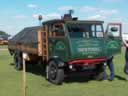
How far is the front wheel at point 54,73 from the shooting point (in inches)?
500

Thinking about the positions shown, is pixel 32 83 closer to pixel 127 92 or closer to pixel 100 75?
pixel 100 75

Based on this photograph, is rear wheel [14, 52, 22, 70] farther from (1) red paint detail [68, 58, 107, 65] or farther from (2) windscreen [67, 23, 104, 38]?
(1) red paint detail [68, 58, 107, 65]

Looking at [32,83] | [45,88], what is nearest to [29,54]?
[32,83]

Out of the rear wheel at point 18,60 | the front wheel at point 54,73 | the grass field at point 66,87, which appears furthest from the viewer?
the rear wheel at point 18,60

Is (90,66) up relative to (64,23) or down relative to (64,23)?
down

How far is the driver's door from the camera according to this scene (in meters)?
13.1

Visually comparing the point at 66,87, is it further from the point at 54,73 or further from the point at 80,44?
the point at 80,44

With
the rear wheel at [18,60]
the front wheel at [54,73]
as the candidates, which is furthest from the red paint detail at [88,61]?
the rear wheel at [18,60]

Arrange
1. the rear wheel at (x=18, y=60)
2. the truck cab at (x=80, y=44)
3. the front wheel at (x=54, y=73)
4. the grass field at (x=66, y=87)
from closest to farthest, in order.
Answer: the grass field at (x=66, y=87) → the truck cab at (x=80, y=44) → the front wheel at (x=54, y=73) → the rear wheel at (x=18, y=60)

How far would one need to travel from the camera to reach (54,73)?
13039 mm

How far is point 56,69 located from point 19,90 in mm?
1695

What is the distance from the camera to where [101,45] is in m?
12.9

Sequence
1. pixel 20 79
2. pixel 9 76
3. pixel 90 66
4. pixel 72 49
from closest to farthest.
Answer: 1. pixel 72 49
2. pixel 90 66
3. pixel 20 79
4. pixel 9 76

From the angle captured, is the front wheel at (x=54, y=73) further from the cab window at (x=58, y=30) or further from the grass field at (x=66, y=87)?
the cab window at (x=58, y=30)
